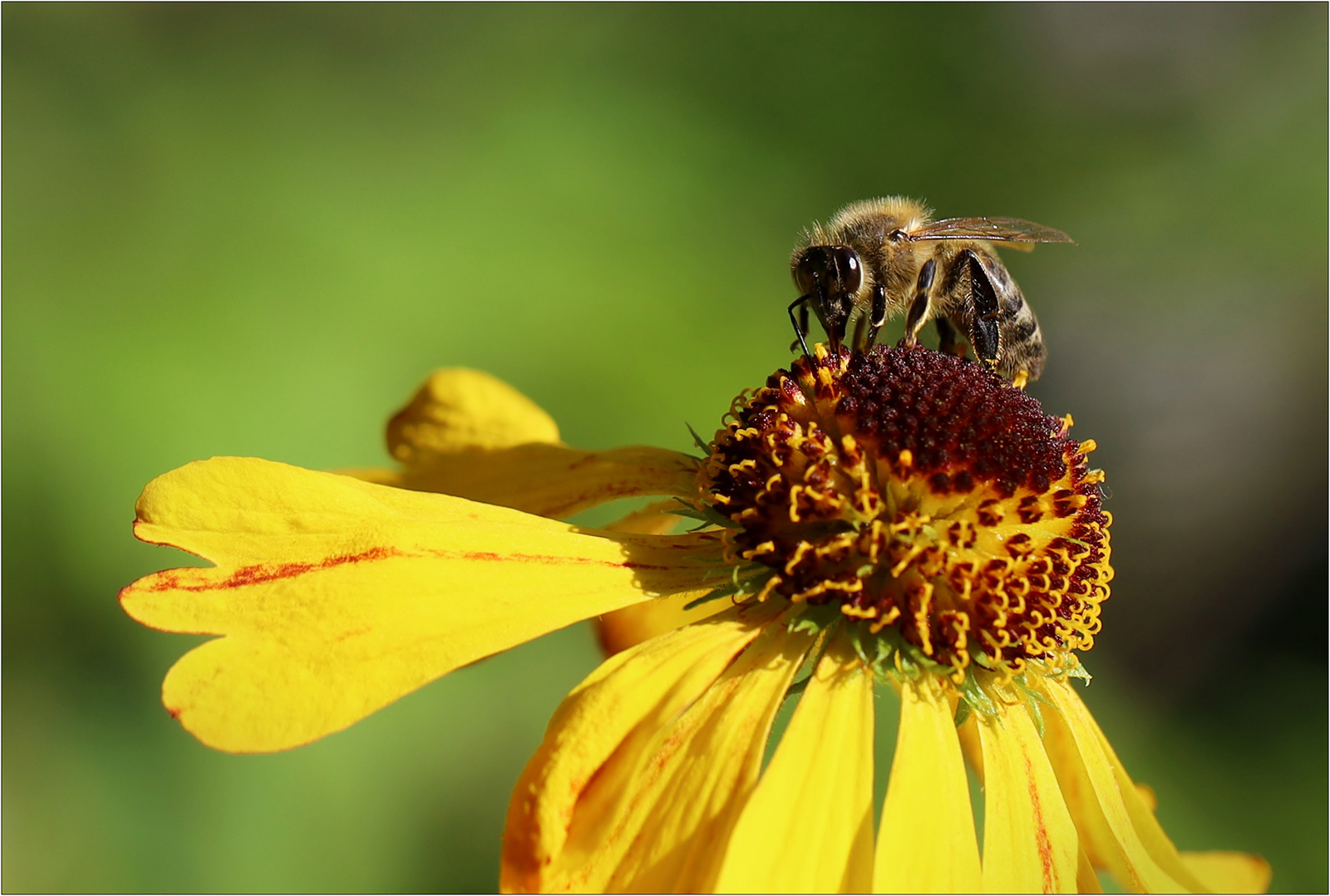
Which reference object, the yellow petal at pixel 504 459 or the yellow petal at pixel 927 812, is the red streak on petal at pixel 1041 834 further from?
the yellow petal at pixel 504 459

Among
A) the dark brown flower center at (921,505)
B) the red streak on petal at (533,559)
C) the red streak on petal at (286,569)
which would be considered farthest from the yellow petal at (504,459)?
the red streak on petal at (286,569)

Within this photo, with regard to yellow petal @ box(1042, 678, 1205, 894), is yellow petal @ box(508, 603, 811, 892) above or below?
above

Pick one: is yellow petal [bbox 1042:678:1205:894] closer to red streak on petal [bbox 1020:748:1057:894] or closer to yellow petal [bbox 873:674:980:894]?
red streak on petal [bbox 1020:748:1057:894]

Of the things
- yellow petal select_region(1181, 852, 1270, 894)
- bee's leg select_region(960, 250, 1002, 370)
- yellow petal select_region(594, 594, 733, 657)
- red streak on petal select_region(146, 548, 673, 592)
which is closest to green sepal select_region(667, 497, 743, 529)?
yellow petal select_region(594, 594, 733, 657)

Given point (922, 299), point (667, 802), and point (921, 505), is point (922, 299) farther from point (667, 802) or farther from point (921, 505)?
point (667, 802)

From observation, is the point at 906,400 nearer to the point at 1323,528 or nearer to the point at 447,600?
the point at 447,600

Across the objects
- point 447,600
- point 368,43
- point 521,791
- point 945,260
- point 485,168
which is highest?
point 368,43

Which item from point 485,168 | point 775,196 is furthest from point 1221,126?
point 485,168

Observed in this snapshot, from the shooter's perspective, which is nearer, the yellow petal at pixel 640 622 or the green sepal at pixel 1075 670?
the green sepal at pixel 1075 670
